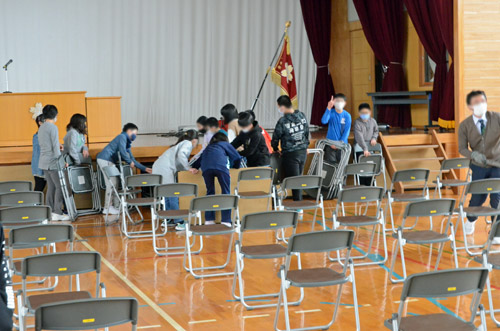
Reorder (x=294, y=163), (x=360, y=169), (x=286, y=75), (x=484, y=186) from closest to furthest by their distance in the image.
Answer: (x=484, y=186), (x=360, y=169), (x=294, y=163), (x=286, y=75)

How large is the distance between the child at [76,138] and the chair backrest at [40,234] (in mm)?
4547

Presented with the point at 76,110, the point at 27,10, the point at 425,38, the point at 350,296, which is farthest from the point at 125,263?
the point at 27,10

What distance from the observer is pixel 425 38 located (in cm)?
1383

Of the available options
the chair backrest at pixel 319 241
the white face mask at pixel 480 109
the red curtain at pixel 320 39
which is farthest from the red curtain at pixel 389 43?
the chair backrest at pixel 319 241

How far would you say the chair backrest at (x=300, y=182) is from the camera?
7797mm

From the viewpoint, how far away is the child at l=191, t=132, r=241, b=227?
28.3ft

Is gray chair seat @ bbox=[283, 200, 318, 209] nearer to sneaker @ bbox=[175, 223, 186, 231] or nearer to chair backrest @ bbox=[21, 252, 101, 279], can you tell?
sneaker @ bbox=[175, 223, 186, 231]

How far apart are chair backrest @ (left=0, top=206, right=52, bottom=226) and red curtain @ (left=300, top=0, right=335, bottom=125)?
11.0 m

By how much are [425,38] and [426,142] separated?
261cm

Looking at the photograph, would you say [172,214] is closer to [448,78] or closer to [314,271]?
[314,271]

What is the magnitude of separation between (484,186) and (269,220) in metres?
2.59

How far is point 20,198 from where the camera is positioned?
748 centimetres

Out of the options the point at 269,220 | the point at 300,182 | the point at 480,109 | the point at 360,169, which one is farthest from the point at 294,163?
the point at 269,220

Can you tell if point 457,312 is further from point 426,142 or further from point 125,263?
point 426,142
